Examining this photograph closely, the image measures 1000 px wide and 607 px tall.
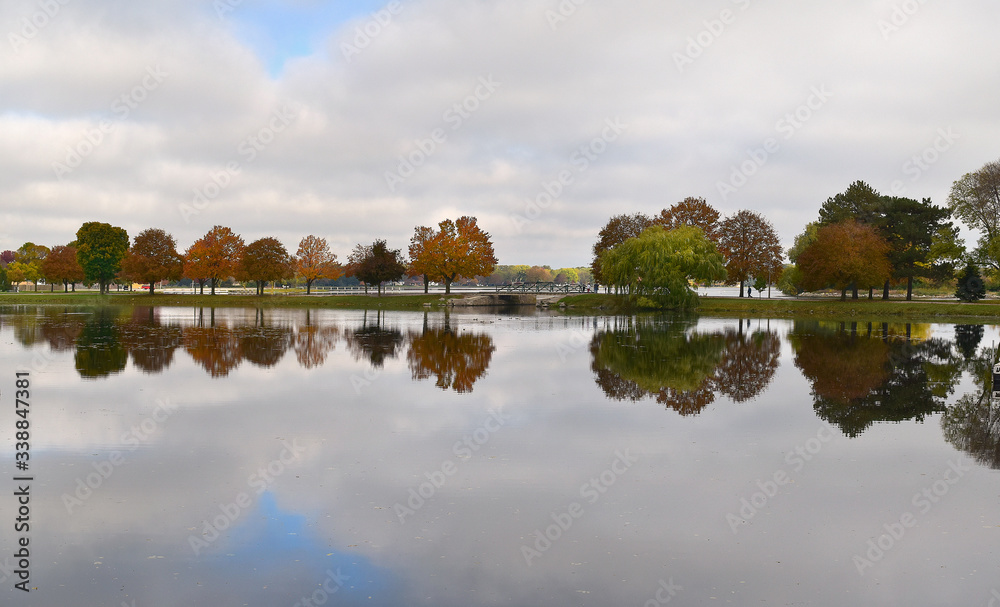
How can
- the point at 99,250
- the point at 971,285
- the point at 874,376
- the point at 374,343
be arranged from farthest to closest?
the point at 99,250
the point at 971,285
the point at 374,343
the point at 874,376

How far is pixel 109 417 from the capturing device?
542 inches

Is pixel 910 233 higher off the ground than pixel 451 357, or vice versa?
pixel 910 233

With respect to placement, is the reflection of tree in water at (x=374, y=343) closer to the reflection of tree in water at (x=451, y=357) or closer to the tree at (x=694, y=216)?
the reflection of tree in water at (x=451, y=357)

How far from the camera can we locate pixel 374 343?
30.8m

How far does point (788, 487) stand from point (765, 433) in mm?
3533

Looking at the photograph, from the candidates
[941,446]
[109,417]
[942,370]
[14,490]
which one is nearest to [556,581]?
[14,490]

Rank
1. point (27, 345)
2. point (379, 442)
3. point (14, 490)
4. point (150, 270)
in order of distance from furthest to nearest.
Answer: point (150, 270) < point (27, 345) < point (379, 442) < point (14, 490)

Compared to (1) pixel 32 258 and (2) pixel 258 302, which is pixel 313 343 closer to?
(2) pixel 258 302

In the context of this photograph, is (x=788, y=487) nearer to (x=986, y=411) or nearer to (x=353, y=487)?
(x=353, y=487)

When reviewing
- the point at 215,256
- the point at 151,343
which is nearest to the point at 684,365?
the point at 151,343

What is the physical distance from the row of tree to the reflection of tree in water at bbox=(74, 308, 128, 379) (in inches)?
1868

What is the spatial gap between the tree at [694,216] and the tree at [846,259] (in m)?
11.1

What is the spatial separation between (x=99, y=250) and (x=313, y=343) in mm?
81206

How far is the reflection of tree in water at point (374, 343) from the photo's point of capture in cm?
2528
